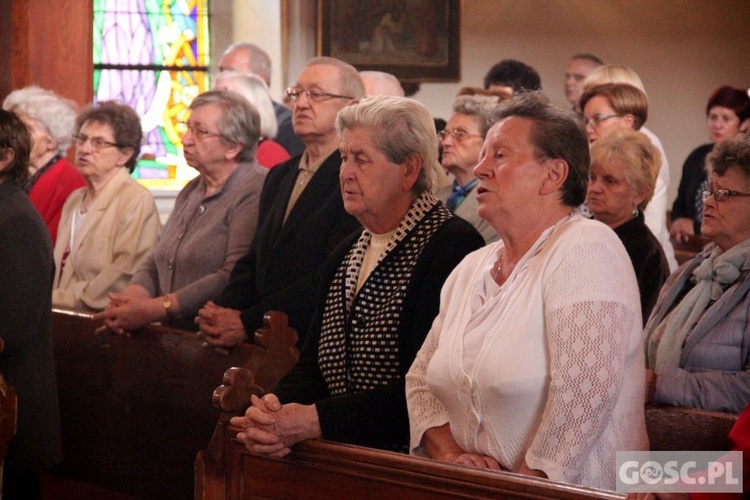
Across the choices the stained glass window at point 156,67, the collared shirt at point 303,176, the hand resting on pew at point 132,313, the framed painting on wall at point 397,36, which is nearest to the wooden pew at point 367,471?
the collared shirt at point 303,176

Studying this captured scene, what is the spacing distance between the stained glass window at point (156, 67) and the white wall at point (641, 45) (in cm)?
178

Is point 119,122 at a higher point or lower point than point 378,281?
higher

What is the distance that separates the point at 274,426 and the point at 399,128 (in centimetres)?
95

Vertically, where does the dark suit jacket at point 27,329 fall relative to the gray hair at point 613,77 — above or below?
below

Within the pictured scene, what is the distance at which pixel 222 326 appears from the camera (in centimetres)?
397

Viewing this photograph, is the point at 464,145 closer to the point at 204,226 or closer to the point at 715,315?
the point at 204,226

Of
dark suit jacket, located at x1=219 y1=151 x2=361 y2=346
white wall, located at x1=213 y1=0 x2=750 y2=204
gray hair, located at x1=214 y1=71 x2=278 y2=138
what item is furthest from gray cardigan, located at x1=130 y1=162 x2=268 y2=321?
white wall, located at x1=213 y1=0 x2=750 y2=204

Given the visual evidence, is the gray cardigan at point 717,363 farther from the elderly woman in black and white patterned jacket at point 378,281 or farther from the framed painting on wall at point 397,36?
the framed painting on wall at point 397,36

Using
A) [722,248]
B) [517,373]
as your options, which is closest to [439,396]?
[517,373]

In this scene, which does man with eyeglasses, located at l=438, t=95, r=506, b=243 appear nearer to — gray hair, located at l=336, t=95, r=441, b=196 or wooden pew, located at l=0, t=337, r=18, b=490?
gray hair, located at l=336, t=95, r=441, b=196

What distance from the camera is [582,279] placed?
8.21ft

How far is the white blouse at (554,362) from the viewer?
245cm

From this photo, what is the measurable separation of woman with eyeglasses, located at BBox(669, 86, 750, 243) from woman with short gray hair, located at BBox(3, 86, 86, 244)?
3.38 m

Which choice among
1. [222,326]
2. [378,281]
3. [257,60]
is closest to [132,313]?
[222,326]
